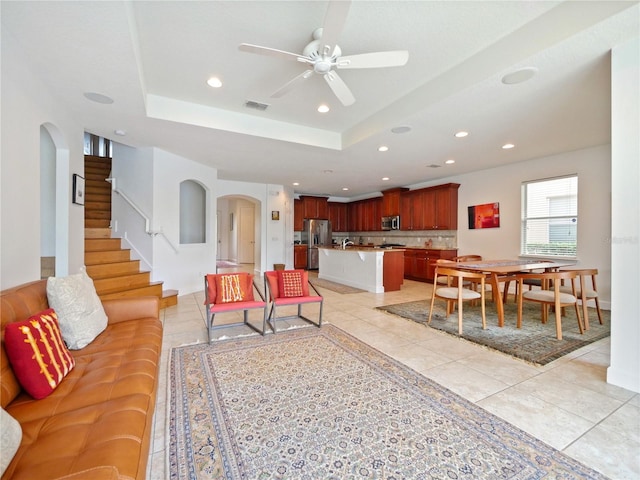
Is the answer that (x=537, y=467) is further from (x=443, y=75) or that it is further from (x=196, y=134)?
(x=196, y=134)

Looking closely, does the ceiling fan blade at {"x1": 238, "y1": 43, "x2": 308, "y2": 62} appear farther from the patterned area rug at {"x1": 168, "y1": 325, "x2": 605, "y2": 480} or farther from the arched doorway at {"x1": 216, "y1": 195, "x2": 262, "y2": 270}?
the arched doorway at {"x1": 216, "y1": 195, "x2": 262, "y2": 270}

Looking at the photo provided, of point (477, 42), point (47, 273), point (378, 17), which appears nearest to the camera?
point (378, 17)

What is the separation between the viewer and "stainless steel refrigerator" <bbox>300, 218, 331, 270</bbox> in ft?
31.0

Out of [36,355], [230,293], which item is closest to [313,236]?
[230,293]

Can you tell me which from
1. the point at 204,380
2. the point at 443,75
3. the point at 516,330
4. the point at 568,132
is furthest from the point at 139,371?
the point at 568,132

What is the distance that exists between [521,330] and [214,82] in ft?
15.1

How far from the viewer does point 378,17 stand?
219 centimetres

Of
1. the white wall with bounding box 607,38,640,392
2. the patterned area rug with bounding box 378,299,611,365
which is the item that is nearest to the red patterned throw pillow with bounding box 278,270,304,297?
the patterned area rug with bounding box 378,299,611,365

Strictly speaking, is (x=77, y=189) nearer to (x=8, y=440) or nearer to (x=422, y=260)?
(x=8, y=440)

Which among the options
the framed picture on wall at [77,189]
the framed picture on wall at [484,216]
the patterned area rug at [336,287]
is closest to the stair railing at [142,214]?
the framed picture on wall at [77,189]

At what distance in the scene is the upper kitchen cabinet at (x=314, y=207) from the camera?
950 centimetres

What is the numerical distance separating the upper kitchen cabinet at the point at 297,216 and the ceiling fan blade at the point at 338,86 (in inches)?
260

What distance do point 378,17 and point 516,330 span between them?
3.66 m

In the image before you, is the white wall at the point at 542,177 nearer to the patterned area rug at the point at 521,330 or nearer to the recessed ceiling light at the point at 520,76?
the patterned area rug at the point at 521,330
